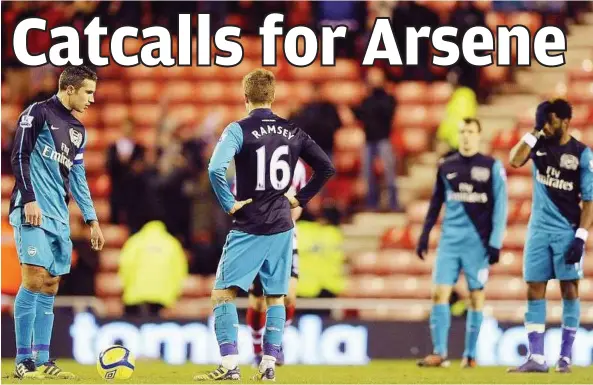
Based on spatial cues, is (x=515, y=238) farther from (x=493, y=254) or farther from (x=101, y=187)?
(x=101, y=187)

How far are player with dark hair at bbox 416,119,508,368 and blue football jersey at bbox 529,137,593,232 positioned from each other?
109 cm

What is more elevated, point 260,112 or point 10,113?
point 10,113

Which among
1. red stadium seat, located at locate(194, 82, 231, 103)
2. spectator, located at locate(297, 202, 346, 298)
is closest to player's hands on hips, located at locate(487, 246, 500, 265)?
spectator, located at locate(297, 202, 346, 298)

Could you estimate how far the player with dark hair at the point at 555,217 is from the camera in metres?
10.7

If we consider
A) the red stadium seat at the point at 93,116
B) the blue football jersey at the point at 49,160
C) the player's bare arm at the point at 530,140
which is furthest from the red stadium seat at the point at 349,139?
the blue football jersey at the point at 49,160

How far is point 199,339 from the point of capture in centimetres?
1378

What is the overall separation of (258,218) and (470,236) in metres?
3.64

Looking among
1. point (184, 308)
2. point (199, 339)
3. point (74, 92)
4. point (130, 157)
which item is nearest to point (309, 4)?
point (130, 157)

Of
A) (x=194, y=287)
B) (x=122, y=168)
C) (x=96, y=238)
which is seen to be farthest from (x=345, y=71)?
(x=96, y=238)

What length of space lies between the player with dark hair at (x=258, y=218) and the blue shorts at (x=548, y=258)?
2.74 meters

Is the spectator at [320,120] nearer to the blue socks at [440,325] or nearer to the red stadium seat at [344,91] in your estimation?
the red stadium seat at [344,91]

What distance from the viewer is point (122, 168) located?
17.0 metres

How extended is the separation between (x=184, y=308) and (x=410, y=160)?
4.75 metres

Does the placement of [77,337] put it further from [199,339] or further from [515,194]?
[515,194]
